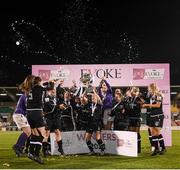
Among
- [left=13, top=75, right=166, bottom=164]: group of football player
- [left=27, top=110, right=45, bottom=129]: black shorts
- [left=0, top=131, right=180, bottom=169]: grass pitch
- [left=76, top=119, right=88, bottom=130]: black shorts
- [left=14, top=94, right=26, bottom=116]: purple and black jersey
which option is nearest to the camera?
[left=0, top=131, right=180, bottom=169]: grass pitch

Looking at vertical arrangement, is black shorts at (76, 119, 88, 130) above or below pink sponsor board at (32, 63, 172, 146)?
below

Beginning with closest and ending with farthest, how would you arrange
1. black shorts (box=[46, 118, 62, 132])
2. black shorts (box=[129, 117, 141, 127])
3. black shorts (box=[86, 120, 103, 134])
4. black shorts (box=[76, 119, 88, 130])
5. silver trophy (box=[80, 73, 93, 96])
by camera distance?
1. black shorts (box=[46, 118, 62, 132])
2. black shorts (box=[86, 120, 103, 134])
3. black shorts (box=[76, 119, 88, 130])
4. black shorts (box=[129, 117, 141, 127])
5. silver trophy (box=[80, 73, 93, 96])

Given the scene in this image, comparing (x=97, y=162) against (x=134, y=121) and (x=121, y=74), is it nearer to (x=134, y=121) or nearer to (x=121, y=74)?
(x=134, y=121)

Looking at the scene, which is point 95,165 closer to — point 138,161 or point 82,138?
point 138,161

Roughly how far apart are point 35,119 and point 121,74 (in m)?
5.46

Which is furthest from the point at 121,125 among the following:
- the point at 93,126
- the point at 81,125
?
the point at 93,126

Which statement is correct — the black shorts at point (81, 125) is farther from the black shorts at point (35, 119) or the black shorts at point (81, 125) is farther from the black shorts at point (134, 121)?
the black shorts at point (35, 119)

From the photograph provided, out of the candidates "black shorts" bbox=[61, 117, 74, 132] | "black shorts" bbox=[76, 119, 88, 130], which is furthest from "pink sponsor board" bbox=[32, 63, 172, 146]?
"black shorts" bbox=[76, 119, 88, 130]

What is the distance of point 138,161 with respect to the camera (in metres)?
12.7

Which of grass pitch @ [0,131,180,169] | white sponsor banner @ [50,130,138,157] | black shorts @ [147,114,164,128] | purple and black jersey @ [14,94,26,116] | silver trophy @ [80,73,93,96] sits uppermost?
silver trophy @ [80,73,93,96]

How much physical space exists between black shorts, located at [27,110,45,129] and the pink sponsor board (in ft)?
13.8

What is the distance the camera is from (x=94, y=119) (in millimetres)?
14281

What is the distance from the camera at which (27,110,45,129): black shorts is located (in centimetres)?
1203

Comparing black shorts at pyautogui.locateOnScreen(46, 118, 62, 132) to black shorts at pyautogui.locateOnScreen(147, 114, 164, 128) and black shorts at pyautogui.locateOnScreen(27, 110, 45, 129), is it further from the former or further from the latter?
black shorts at pyautogui.locateOnScreen(147, 114, 164, 128)
